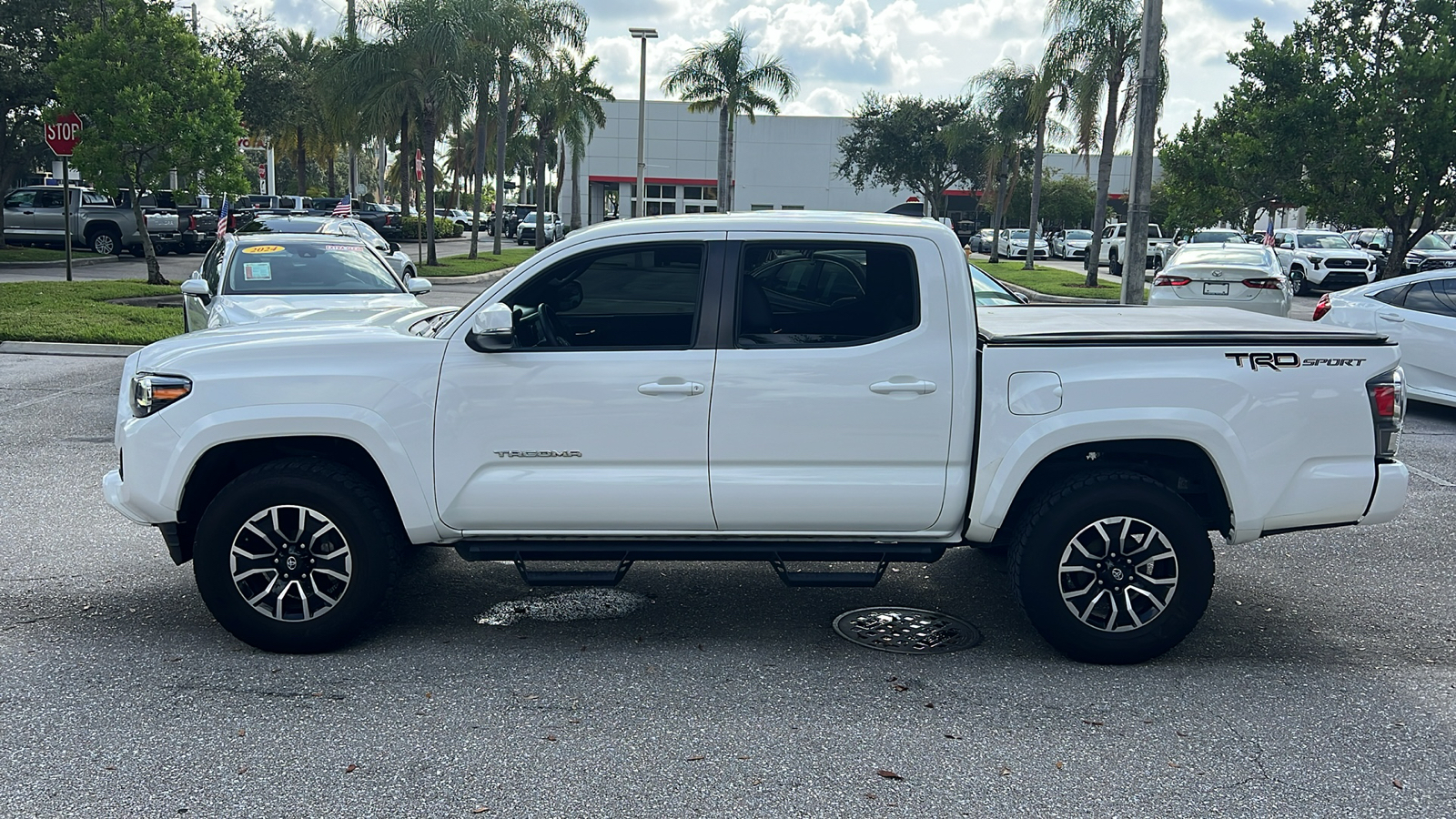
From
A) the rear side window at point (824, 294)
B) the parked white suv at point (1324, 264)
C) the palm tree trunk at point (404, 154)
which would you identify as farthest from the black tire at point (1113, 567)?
the palm tree trunk at point (404, 154)

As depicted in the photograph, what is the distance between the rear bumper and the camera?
4.99 m

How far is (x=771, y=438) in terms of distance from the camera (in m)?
4.88

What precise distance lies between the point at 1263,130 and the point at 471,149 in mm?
65237

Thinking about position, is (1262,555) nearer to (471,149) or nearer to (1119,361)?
(1119,361)

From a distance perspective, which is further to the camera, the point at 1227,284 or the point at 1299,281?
the point at 1299,281

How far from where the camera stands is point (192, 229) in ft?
112

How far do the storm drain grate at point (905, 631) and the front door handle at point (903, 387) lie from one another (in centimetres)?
118

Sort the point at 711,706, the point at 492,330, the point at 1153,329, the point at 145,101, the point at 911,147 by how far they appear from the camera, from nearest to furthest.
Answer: the point at 711,706, the point at 492,330, the point at 1153,329, the point at 145,101, the point at 911,147

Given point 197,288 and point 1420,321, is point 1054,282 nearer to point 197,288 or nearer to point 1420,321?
point 1420,321

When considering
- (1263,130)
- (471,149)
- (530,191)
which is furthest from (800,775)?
(530,191)

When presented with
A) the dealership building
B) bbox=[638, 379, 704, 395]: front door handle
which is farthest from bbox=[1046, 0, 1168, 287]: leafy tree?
the dealership building

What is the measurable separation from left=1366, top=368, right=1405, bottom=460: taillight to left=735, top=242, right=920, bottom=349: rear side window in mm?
1952

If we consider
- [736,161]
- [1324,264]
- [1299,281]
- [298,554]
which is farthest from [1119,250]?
[736,161]

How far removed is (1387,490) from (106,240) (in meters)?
33.6
